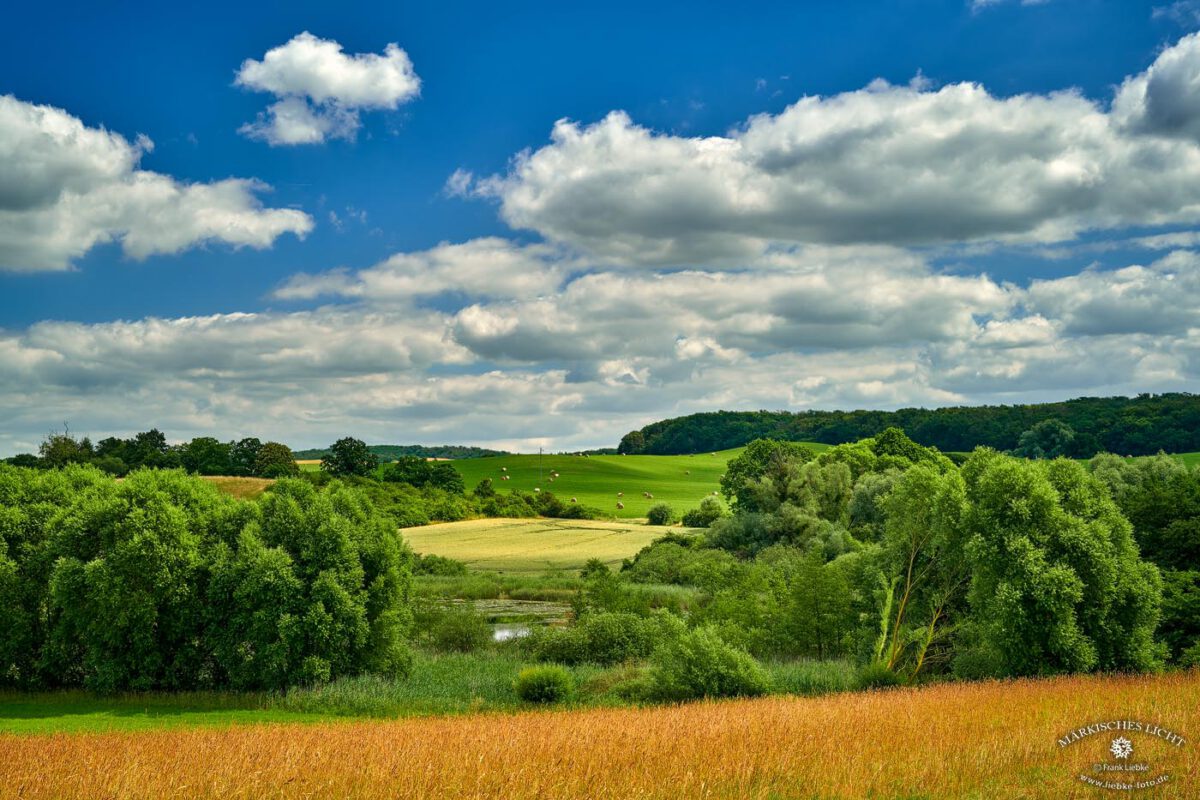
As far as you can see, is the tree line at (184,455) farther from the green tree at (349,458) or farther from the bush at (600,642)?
the bush at (600,642)

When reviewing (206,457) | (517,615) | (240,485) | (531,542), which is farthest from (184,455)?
(517,615)

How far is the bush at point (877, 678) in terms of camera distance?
32.1m

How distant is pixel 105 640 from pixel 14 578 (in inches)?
247

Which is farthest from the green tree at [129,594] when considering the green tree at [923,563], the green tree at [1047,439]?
the green tree at [1047,439]

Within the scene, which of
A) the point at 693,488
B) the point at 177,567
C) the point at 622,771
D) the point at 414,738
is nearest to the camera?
the point at 622,771

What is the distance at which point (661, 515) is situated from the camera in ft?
410

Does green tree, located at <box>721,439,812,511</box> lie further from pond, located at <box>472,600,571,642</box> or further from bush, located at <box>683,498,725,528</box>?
pond, located at <box>472,600,571,642</box>

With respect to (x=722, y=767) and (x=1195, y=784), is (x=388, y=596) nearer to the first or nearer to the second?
(x=722, y=767)

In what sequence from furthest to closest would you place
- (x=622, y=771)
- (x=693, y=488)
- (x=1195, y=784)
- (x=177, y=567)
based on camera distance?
(x=693, y=488)
(x=177, y=567)
(x=622, y=771)
(x=1195, y=784)

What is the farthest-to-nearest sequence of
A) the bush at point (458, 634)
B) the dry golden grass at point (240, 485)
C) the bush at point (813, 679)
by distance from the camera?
the dry golden grass at point (240, 485), the bush at point (458, 634), the bush at point (813, 679)

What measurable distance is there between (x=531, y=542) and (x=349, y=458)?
2096 inches

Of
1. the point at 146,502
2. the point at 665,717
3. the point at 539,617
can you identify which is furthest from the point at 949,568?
the point at 146,502

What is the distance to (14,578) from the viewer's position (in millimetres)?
39469

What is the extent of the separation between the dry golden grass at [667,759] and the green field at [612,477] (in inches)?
4571
